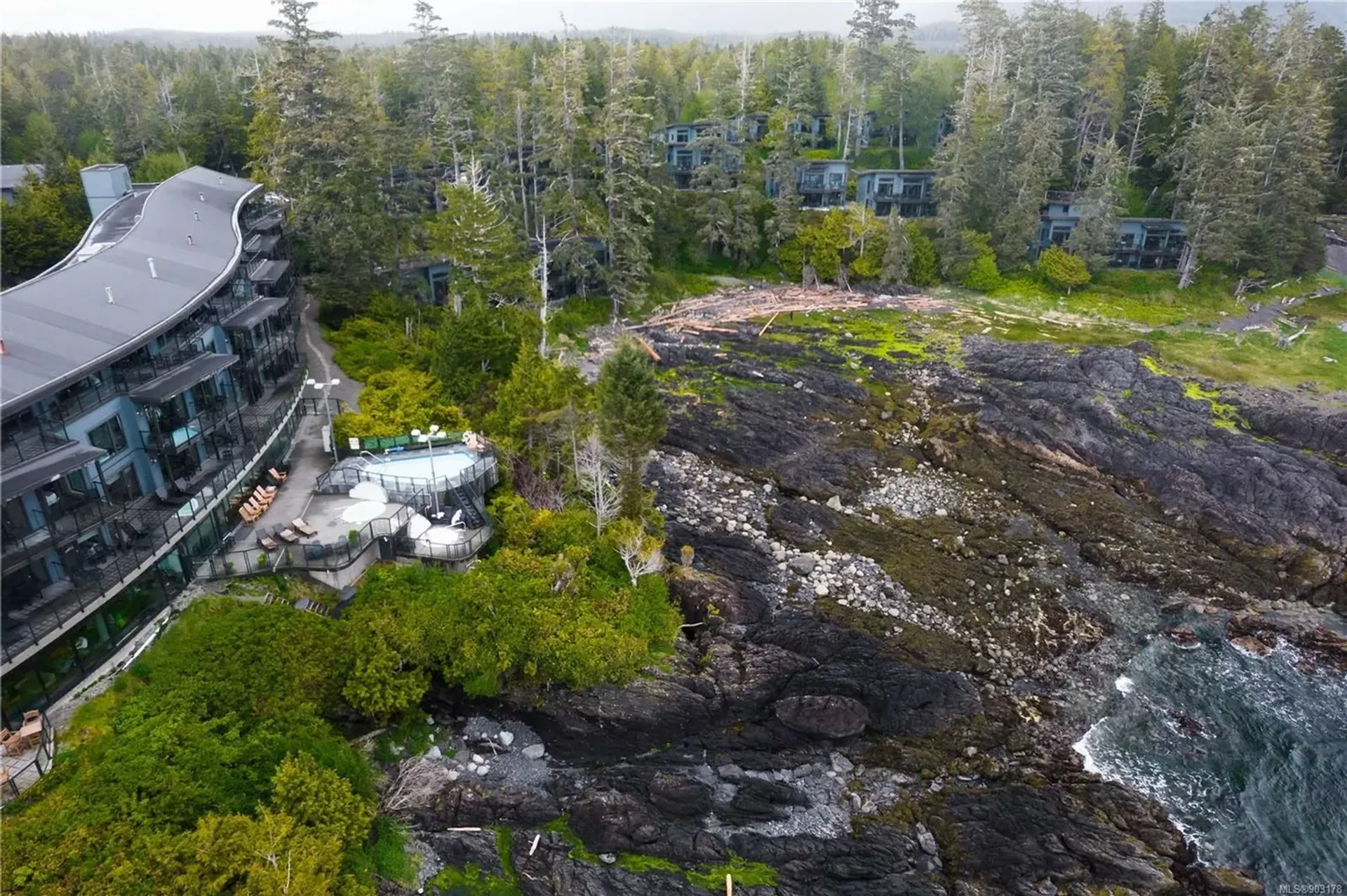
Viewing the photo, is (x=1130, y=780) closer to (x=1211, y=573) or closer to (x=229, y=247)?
(x=1211, y=573)

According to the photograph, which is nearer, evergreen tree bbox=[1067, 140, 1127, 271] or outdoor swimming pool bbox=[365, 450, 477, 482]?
outdoor swimming pool bbox=[365, 450, 477, 482]

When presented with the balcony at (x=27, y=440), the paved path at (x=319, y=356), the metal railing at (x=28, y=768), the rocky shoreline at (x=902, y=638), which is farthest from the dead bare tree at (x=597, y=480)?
the metal railing at (x=28, y=768)

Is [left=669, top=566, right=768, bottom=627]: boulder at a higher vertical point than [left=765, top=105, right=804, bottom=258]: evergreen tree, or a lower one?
lower

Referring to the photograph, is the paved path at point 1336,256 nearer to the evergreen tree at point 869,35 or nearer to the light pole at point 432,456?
the evergreen tree at point 869,35

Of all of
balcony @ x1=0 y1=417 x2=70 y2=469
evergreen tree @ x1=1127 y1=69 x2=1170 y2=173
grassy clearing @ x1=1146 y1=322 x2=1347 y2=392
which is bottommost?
grassy clearing @ x1=1146 y1=322 x2=1347 y2=392

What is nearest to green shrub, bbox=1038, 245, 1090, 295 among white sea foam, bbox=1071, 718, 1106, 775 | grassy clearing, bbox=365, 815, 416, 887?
white sea foam, bbox=1071, 718, 1106, 775

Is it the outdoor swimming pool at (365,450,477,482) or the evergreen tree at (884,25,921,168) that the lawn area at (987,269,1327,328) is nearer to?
the evergreen tree at (884,25,921,168)
